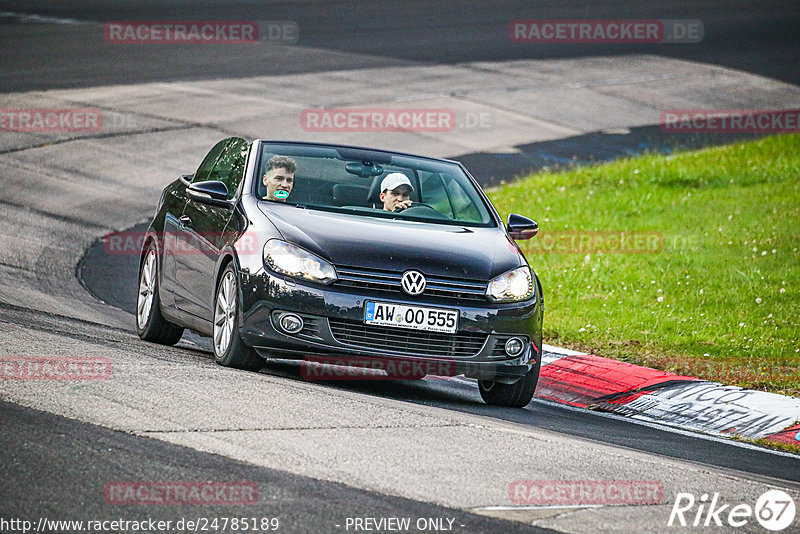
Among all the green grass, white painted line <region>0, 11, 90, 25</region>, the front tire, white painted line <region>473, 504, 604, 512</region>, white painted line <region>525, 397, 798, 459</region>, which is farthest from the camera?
white painted line <region>0, 11, 90, 25</region>

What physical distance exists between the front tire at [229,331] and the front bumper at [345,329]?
0.10 meters

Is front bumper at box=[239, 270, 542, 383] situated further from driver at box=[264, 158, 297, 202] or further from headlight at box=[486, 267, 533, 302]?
driver at box=[264, 158, 297, 202]

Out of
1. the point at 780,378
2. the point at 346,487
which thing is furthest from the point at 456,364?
the point at 780,378

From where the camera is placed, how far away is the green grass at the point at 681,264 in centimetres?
1165

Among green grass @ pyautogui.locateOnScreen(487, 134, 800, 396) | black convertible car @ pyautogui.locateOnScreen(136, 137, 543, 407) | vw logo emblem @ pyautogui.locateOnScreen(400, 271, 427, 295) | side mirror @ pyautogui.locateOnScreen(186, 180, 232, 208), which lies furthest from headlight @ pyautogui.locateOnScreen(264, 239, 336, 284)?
green grass @ pyautogui.locateOnScreen(487, 134, 800, 396)

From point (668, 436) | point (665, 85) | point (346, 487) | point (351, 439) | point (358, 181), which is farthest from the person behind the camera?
point (665, 85)

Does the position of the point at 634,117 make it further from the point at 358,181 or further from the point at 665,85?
the point at 358,181

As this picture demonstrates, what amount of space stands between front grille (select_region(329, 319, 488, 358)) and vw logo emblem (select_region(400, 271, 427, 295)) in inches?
9.8

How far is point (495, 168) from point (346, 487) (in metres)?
16.4

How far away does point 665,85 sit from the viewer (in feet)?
98.4

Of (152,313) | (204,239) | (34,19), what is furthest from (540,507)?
(34,19)

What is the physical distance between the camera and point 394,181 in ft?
31.3

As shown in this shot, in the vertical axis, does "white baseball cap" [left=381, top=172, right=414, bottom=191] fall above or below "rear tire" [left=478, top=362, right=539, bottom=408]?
above

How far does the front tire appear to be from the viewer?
336 inches
